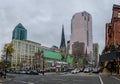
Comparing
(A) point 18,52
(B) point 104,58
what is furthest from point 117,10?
(A) point 18,52

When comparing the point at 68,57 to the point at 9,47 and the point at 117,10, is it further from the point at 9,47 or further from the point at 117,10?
the point at 9,47

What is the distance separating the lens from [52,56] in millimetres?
178625

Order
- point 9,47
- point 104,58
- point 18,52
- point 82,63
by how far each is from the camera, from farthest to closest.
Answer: point 18,52 → point 82,63 → point 104,58 → point 9,47

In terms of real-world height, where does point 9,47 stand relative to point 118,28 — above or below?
below

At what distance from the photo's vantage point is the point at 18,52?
648 feet

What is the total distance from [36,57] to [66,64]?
73.8ft

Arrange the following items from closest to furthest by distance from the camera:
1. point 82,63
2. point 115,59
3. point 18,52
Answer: point 115,59 → point 82,63 → point 18,52

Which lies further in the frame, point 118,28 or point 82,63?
point 82,63

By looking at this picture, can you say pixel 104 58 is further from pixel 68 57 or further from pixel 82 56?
pixel 68 57

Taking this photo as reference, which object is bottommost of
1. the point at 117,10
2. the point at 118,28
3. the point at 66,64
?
the point at 66,64

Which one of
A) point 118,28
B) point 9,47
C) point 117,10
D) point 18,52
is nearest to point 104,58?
point 118,28

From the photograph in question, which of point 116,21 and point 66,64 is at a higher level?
point 116,21

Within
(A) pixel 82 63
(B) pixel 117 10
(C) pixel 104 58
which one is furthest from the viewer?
(A) pixel 82 63

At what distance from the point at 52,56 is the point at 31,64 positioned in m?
14.1
